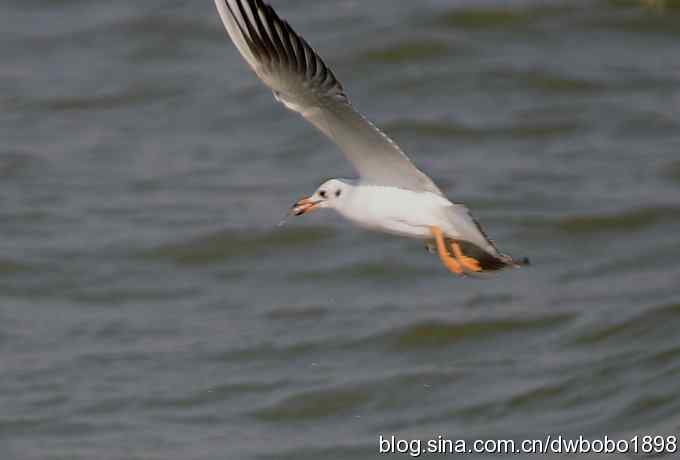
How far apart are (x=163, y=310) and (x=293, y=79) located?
6.36m

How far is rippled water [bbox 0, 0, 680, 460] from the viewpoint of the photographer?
11.5 meters

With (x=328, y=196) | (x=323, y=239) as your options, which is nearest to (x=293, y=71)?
(x=328, y=196)

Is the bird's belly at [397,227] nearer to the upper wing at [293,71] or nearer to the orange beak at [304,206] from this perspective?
the orange beak at [304,206]

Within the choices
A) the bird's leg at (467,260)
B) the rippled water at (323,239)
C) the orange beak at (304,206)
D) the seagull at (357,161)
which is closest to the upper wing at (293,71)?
the seagull at (357,161)

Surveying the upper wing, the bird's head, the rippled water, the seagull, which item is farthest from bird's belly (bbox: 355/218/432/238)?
the rippled water

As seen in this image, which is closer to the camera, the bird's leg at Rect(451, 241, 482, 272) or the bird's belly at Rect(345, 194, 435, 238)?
the bird's belly at Rect(345, 194, 435, 238)

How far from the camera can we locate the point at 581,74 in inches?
658

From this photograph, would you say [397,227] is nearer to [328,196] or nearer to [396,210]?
[396,210]

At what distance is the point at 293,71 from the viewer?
7355 mm

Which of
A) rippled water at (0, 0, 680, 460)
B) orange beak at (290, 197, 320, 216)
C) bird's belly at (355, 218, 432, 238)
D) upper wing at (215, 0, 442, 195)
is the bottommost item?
rippled water at (0, 0, 680, 460)

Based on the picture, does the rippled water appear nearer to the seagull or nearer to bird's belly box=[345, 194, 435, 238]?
the seagull

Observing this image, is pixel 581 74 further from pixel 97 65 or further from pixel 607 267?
pixel 97 65

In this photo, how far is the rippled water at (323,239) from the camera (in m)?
11.5

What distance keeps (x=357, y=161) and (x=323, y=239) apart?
6.64 meters
